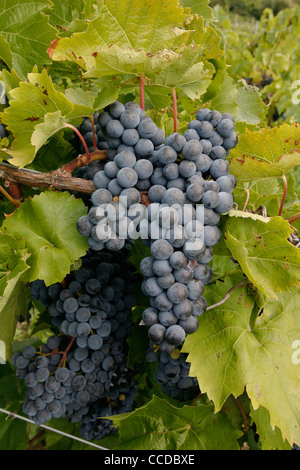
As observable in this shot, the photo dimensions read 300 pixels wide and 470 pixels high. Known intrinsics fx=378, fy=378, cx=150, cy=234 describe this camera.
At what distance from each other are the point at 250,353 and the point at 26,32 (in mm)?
1240

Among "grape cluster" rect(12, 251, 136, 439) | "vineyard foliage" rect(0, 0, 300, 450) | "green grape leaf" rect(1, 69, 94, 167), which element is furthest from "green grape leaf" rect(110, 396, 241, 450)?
"green grape leaf" rect(1, 69, 94, 167)

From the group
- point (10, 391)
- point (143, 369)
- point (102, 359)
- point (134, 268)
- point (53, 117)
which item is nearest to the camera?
point (53, 117)

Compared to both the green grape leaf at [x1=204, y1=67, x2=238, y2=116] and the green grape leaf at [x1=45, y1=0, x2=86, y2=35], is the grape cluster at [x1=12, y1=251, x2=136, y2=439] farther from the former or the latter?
the green grape leaf at [x1=45, y1=0, x2=86, y2=35]

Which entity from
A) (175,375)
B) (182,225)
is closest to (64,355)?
(175,375)

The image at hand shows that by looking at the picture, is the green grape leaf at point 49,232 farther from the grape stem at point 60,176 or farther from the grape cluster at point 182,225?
the grape cluster at point 182,225

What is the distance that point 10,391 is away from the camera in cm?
189

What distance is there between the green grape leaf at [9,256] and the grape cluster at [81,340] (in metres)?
0.25

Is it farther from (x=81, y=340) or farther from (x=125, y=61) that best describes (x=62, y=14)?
(x=81, y=340)

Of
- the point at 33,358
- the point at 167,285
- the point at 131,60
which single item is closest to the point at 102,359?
the point at 33,358

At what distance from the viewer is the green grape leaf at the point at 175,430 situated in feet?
4.32

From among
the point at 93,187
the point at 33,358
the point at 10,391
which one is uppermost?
the point at 93,187

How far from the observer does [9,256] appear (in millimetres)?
1113

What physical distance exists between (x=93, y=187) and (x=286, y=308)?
0.73m
